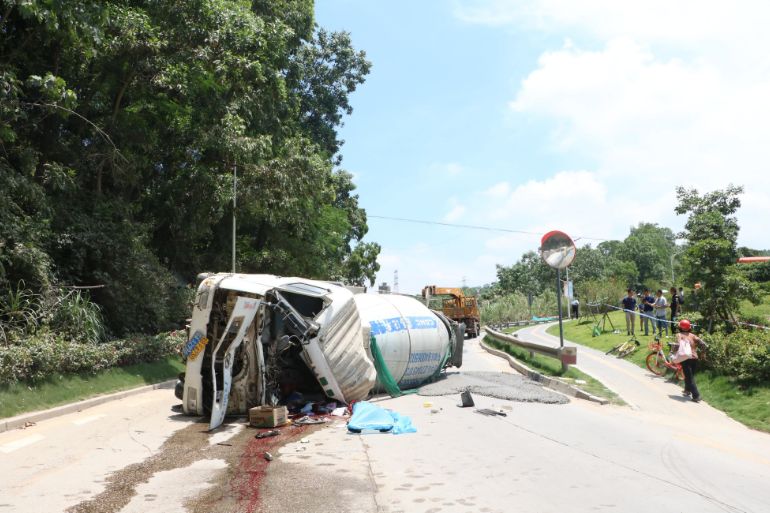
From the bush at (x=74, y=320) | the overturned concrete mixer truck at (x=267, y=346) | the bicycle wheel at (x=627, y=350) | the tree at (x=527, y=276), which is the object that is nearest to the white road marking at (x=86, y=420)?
the overturned concrete mixer truck at (x=267, y=346)

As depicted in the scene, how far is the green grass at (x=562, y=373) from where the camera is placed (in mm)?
12742

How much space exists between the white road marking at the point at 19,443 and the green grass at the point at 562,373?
10313 millimetres

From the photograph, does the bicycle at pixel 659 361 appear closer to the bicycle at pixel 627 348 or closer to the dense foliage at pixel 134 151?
the bicycle at pixel 627 348

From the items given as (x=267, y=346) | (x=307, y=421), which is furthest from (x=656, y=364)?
(x=267, y=346)

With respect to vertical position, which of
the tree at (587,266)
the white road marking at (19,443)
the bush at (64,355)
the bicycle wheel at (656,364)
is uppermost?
the tree at (587,266)

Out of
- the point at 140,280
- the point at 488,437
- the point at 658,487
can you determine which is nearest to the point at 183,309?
the point at 140,280

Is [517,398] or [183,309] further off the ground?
[183,309]

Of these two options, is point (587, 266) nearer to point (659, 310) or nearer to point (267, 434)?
point (659, 310)

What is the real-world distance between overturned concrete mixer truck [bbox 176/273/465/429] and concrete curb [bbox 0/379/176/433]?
2.20 metres

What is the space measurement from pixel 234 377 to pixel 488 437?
15.3 feet

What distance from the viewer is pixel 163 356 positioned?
17.7 meters

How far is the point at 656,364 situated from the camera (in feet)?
49.4

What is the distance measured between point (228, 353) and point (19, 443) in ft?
10.6

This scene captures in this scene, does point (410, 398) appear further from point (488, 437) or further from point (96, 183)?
point (96, 183)
